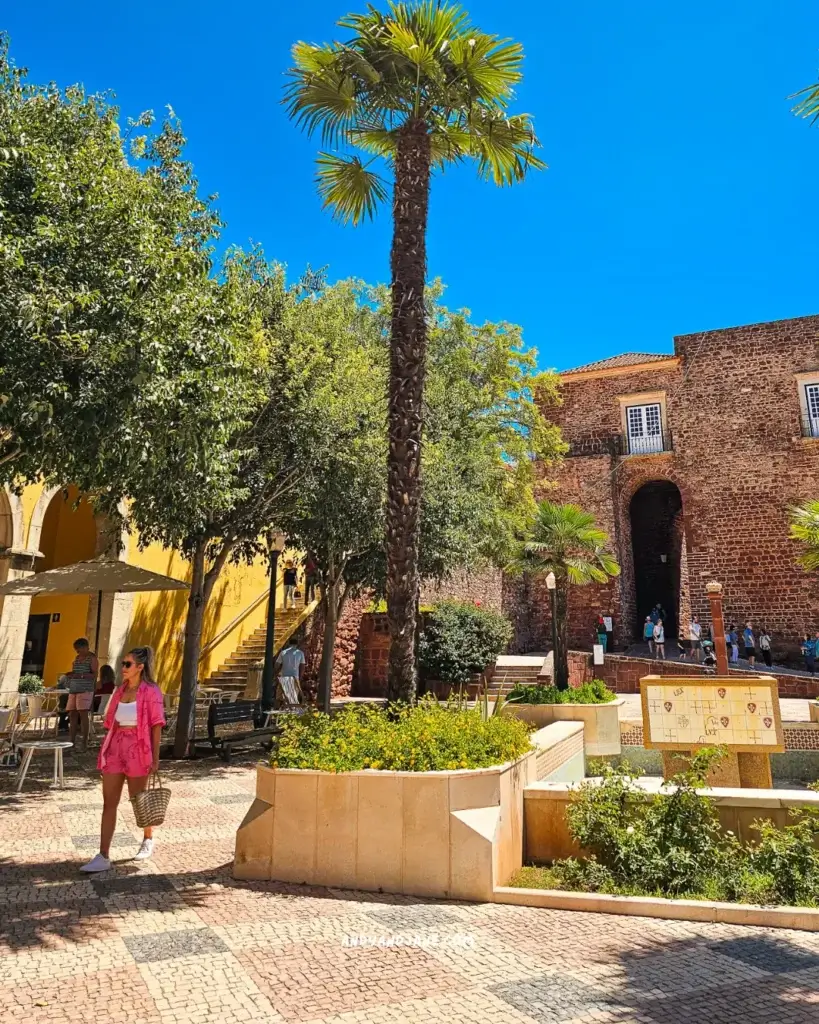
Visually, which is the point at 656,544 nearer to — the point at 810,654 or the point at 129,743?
the point at 810,654

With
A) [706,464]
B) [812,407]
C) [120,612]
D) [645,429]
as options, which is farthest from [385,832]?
[812,407]

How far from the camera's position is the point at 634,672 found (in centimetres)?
2077

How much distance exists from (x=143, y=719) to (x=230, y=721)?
213 inches

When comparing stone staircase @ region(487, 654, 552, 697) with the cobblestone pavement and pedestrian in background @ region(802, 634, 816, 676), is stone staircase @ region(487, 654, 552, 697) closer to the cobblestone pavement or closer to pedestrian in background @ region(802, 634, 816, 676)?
pedestrian in background @ region(802, 634, 816, 676)

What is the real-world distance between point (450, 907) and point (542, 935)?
719 millimetres

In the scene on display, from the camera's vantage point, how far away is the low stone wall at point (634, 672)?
1891 cm

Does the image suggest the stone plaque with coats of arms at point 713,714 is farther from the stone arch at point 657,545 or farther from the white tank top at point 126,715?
the stone arch at point 657,545

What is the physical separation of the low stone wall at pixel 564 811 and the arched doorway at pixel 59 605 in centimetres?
1362

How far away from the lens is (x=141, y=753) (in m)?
5.40

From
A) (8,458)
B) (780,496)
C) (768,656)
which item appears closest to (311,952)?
(8,458)

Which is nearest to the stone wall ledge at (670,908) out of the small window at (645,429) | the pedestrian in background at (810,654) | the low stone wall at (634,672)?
the low stone wall at (634,672)

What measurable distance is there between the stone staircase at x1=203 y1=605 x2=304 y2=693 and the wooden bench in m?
6.40

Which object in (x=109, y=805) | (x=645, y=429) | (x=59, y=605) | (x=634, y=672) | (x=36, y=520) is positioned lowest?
(x=109, y=805)

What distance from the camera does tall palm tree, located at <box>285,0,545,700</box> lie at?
675 cm
